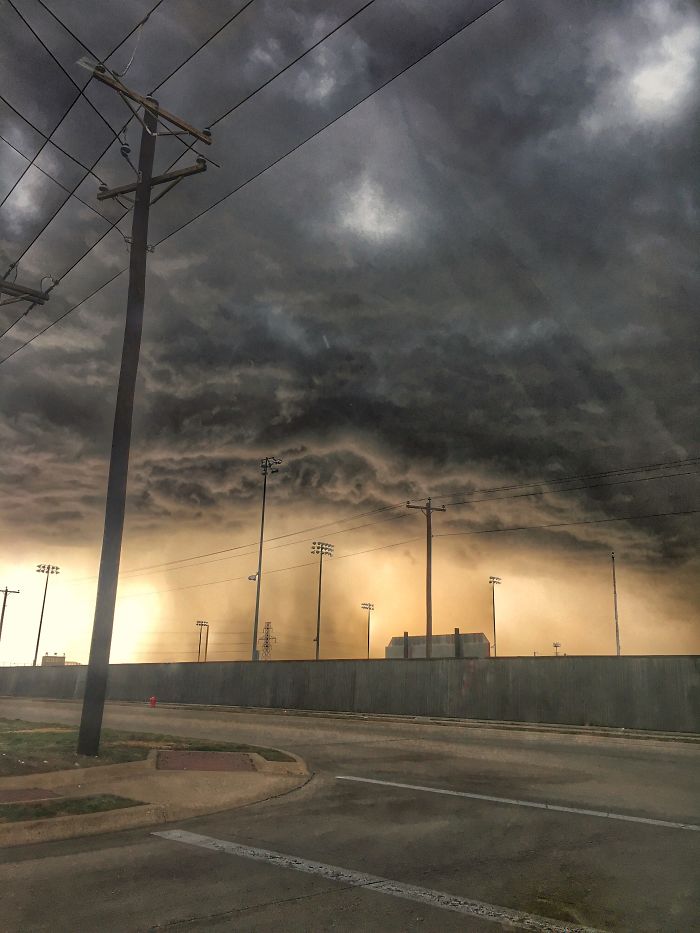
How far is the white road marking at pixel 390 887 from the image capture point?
15.4ft

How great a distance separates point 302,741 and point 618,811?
33.2 feet

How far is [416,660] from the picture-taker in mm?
29359

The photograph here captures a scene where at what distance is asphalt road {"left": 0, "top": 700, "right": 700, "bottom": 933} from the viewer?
4770mm

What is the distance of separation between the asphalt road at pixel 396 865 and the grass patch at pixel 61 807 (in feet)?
2.20

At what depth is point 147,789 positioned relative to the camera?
9047 mm

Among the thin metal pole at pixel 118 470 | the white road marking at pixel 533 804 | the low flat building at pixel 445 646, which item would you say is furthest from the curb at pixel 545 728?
the low flat building at pixel 445 646

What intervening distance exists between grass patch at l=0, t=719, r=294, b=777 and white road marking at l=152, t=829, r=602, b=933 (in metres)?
4.25

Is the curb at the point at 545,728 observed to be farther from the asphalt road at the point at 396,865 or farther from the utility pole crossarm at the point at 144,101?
the utility pole crossarm at the point at 144,101

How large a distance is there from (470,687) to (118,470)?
1934 centimetres

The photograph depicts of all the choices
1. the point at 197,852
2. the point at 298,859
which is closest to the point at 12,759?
the point at 197,852

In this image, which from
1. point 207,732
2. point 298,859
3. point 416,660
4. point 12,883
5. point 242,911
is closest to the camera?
point 242,911

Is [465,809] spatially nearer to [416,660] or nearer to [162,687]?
[416,660]

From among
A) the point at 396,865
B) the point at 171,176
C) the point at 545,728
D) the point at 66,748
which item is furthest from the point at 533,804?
the point at 545,728

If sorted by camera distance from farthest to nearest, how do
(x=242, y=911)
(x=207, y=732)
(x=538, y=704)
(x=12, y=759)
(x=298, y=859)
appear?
(x=538, y=704) < (x=207, y=732) < (x=12, y=759) < (x=298, y=859) < (x=242, y=911)
